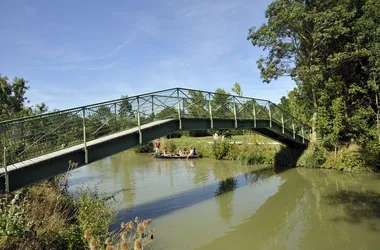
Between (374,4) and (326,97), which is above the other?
(374,4)

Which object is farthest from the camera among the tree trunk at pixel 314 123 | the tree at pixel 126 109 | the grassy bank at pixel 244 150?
the grassy bank at pixel 244 150

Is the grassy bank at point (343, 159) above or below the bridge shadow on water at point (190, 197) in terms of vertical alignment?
above

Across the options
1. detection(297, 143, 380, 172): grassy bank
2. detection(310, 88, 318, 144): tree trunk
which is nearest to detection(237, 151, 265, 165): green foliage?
detection(297, 143, 380, 172): grassy bank

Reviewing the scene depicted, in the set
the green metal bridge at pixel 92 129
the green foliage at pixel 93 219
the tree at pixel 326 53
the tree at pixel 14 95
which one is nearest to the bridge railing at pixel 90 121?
the green metal bridge at pixel 92 129

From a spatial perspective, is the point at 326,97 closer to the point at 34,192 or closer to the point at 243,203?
the point at 243,203

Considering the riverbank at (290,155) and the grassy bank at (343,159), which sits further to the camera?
the riverbank at (290,155)

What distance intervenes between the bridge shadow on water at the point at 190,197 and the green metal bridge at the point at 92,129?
233 centimetres

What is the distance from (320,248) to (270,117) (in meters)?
9.71

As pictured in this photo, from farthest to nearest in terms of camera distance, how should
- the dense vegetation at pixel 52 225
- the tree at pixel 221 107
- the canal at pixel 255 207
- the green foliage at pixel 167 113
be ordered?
1. the tree at pixel 221 107
2. the green foliage at pixel 167 113
3. the canal at pixel 255 207
4. the dense vegetation at pixel 52 225

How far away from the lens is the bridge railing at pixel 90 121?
21.9 feet

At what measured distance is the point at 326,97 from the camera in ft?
50.3

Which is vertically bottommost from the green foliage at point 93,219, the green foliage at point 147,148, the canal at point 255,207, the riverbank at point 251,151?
the canal at point 255,207

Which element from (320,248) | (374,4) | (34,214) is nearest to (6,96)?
(34,214)

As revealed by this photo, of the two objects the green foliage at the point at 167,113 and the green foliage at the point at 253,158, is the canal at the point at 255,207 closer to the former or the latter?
the green foliage at the point at 253,158
